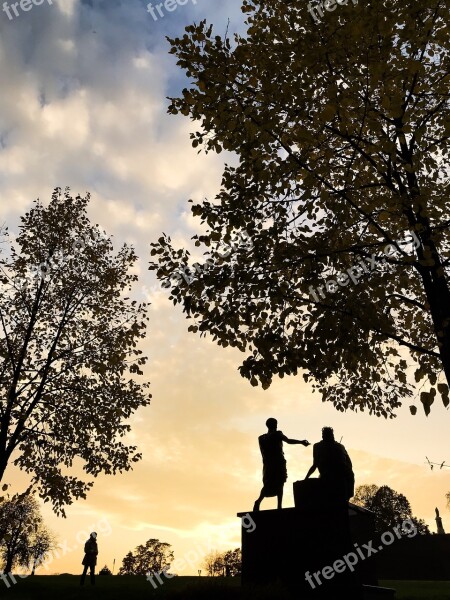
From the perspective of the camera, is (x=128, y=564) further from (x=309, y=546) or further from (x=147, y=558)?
(x=309, y=546)

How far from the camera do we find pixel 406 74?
714cm

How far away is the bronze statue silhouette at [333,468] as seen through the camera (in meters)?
9.11

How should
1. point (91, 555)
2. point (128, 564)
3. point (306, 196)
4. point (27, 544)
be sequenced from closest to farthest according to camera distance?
1. point (306, 196)
2. point (91, 555)
3. point (27, 544)
4. point (128, 564)

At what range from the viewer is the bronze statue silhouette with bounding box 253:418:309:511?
388 inches

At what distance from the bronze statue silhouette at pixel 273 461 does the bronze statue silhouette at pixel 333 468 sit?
1.27 feet

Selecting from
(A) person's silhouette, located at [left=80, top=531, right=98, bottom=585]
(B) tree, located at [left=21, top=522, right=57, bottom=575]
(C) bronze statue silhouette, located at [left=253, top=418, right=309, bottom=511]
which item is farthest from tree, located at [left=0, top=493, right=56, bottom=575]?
(C) bronze statue silhouette, located at [left=253, top=418, right=309, bottom=511]

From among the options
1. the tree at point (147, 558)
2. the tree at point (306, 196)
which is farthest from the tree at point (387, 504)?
the tree at point (306, 196)

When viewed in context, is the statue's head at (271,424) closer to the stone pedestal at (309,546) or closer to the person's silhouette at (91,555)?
the stone pedestal at (309,546)

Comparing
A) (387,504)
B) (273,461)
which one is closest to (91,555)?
(273,461)

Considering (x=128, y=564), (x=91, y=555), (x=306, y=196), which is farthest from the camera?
(x=128, y=564)

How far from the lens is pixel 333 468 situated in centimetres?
931

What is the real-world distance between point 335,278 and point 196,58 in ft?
14.6

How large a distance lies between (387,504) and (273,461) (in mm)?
73712

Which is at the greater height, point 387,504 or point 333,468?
point 387,504
